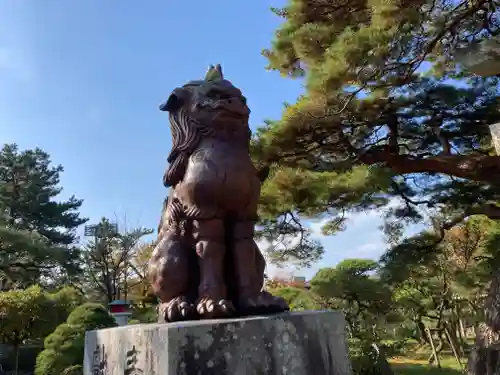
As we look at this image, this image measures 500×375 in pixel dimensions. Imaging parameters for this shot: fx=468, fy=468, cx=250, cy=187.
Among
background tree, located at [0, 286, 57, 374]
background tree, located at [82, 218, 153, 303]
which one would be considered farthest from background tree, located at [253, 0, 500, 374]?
background tree, located at [82, 218, 153, 303]

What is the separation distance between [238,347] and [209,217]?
28.6 inches

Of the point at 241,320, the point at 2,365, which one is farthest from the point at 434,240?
the point at 2,365

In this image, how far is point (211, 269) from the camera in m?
2.32

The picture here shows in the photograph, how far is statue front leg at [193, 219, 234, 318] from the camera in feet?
7.11

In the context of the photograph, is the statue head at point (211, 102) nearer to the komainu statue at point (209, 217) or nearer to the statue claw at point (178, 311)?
the komainu statue at point (209, 217)

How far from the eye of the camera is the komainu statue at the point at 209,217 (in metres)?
2.30

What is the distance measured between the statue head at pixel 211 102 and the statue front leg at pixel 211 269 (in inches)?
22.7

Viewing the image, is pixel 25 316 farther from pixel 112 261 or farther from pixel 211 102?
pixel 211 102

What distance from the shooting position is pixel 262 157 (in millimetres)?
6641

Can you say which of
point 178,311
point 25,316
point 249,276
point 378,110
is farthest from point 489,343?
point 25,316

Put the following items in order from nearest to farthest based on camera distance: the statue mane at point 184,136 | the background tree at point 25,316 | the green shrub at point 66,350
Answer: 1. the statue mane at point 184,136
2. the green shrub at point 66,350
3. the background tree at point 25,316

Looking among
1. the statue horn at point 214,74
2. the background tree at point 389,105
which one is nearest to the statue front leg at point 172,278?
the statue horn at point 214,74

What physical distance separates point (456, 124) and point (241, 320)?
6226 millimetres

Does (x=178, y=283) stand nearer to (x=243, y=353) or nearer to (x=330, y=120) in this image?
(x=243, y=353)
